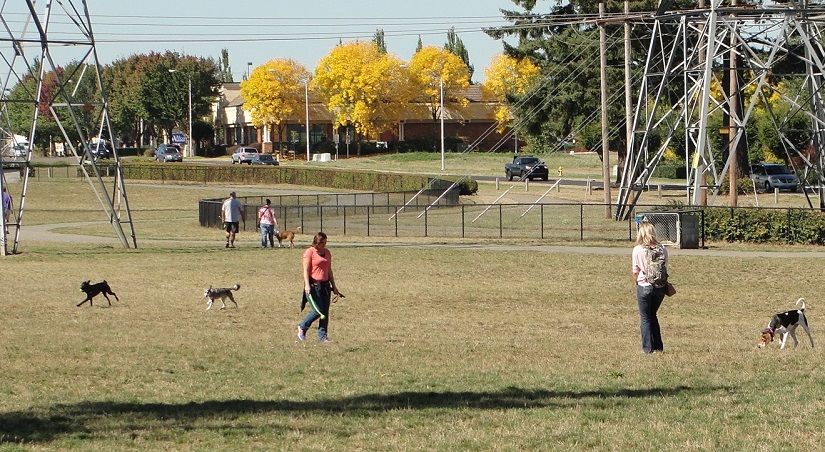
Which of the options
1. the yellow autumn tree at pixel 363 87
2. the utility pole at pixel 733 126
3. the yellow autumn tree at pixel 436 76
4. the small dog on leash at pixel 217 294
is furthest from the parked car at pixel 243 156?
the small dog on leash at pixel 217 294

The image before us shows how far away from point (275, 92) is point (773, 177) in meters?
67.9

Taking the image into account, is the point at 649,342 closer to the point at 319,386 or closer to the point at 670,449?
the point at 319,386

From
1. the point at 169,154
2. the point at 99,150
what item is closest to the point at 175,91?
the point at 169,154

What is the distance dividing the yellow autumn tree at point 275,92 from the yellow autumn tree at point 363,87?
105 inches

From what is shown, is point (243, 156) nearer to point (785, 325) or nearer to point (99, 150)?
point (99, 150)

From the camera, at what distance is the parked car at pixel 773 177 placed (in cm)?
6569

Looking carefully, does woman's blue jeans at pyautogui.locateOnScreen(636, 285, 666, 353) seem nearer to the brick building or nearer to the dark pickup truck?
the dark pickup truck

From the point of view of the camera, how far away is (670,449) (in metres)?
9.16

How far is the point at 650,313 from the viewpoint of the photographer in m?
15.3

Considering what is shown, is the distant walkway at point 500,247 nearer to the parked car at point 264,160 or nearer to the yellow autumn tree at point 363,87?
the parked car at point 264,160

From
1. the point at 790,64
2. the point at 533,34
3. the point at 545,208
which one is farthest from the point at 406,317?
the point at 533,34

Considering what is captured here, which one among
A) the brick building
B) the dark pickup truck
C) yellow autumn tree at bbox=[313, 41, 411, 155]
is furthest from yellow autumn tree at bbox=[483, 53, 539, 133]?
the dark pickup truck

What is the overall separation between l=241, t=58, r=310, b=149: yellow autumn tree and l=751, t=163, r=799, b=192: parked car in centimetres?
6496

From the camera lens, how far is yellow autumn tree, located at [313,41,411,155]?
393 feet
